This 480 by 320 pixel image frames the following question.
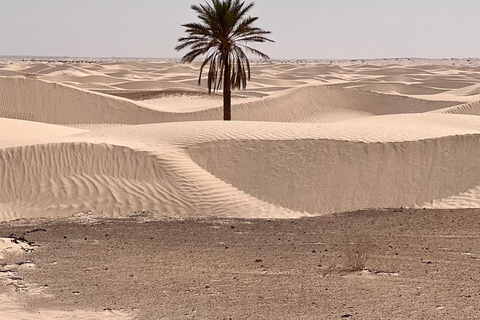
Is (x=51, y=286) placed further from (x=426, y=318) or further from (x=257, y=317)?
(x=426, y=318)

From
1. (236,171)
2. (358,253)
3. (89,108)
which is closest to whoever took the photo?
(358,253)

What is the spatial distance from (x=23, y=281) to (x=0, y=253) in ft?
4.34

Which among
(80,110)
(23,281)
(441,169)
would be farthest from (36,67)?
(23,281)

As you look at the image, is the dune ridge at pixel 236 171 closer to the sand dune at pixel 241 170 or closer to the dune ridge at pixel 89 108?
the sand dune at pixel 241 170

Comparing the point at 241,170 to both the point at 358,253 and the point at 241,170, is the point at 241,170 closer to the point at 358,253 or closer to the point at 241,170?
the point at 241,170

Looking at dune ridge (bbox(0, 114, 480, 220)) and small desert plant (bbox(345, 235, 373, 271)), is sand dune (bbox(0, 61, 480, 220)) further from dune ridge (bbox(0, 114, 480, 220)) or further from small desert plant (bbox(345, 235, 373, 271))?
small desert plant (bbox(345, 235, 373, 271))

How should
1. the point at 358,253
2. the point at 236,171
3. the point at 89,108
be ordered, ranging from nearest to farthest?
1. the point at 358,253
2. the point at 236,171
3. the point at 89,108

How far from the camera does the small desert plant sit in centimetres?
729

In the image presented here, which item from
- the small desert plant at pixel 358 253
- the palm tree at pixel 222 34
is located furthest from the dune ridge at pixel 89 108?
the small desert plant at pixel 358 253

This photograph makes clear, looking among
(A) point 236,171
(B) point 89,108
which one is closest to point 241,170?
(A) point 236,171

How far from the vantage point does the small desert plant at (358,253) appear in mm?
7287

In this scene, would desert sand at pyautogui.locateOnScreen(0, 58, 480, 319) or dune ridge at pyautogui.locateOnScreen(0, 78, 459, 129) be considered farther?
dune ridge at pyautogui.locateOnScreen(0, 78, 459, 129)

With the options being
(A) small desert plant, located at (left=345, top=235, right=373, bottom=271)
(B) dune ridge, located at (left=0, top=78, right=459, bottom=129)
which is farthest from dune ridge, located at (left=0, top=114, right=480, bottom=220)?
(B) dune ridge, located at (left=0, top=78, right=459, bottom=129)

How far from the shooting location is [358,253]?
24.2ft
